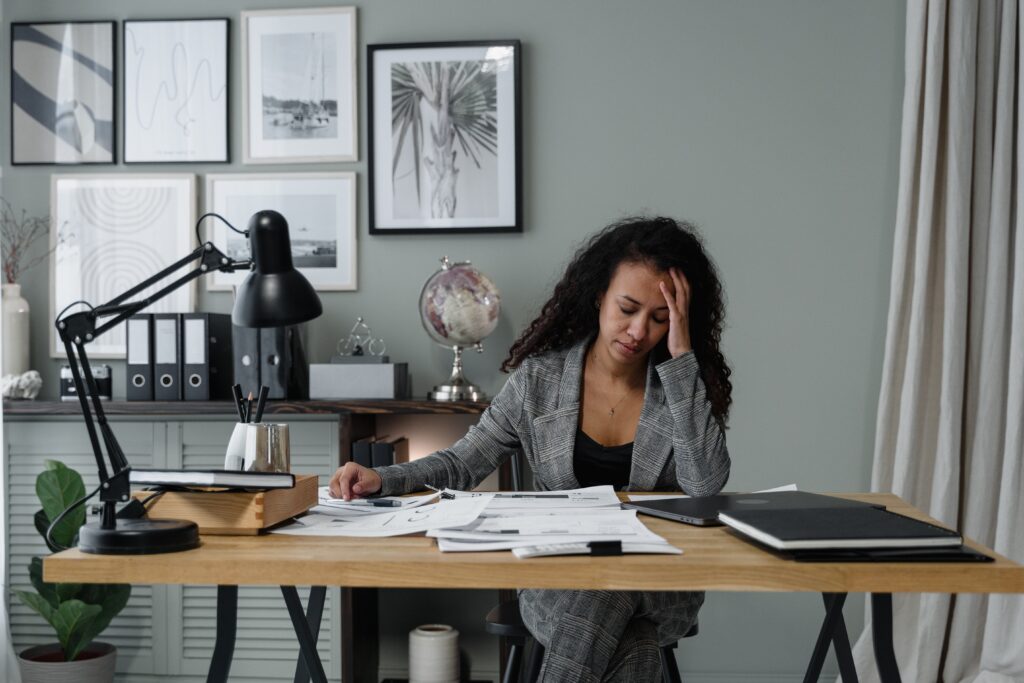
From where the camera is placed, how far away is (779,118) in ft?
9.66

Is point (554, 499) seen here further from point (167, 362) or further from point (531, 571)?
point (167, 362)

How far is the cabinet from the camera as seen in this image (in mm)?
2707

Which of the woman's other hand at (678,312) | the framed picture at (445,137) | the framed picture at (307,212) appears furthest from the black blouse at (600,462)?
the framed picture at (307,212)

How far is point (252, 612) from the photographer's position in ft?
9.06

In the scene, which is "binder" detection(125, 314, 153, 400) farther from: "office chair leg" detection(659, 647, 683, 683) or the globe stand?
"office chair leg" detection(659, 647, 683, 683)

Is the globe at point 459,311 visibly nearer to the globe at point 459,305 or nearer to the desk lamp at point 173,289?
the globe at point 459,305

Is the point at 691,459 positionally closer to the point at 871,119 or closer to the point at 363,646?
the point at 363,646

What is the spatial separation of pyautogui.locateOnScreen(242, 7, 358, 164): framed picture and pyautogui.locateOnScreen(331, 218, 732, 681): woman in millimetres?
1215

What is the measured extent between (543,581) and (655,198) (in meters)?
2.13

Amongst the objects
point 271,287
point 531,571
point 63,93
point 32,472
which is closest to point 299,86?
point 63,93

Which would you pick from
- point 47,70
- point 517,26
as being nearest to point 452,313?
point 517,26

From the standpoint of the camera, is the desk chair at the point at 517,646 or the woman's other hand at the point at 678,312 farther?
the woman's other hand at the point at 678,312

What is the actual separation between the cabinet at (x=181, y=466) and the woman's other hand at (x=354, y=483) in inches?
43.6

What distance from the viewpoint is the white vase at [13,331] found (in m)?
2.98
